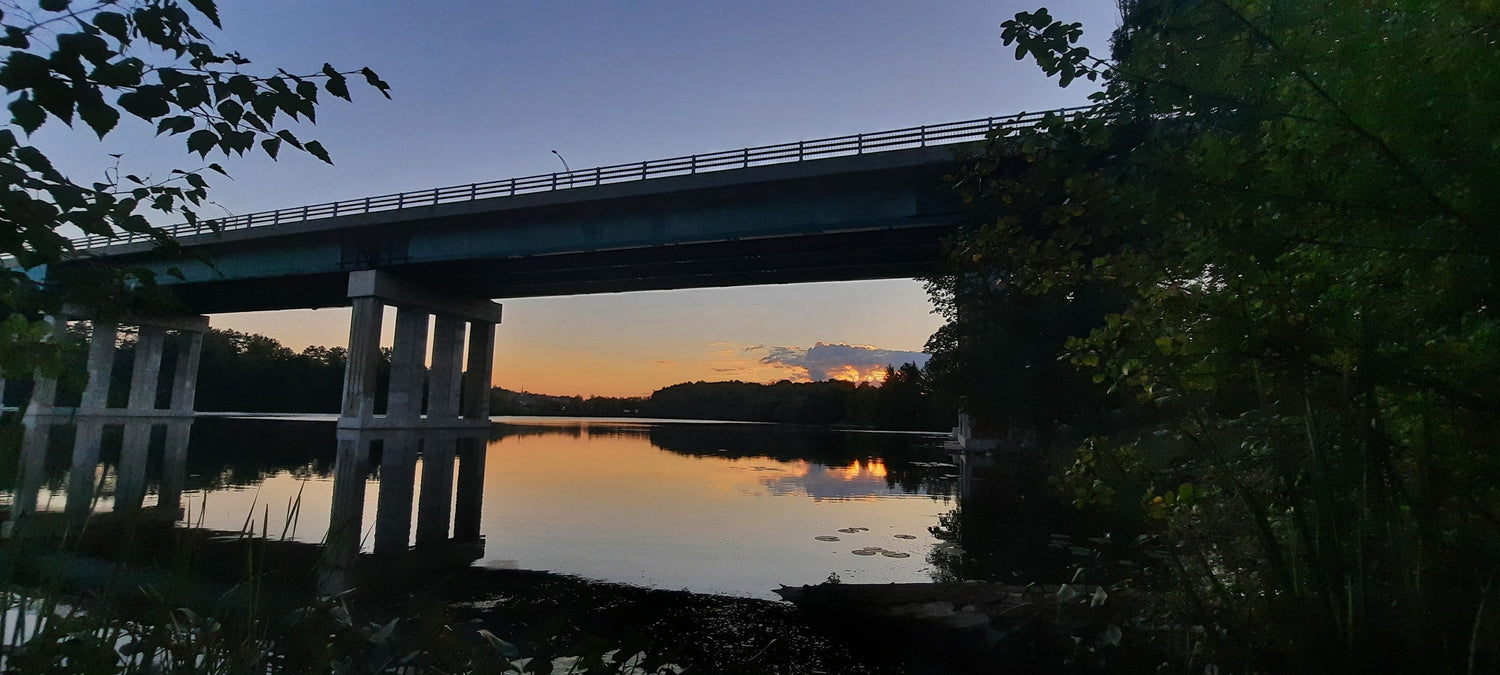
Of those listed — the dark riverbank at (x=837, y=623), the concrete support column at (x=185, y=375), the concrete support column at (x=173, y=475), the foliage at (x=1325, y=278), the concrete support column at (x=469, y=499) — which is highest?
the concrete support column at (x=185, y=375)

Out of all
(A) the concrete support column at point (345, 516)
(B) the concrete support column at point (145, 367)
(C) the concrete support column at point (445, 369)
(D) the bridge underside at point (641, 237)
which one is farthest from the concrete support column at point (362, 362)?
(B) the concrete support column at point (145, 367)

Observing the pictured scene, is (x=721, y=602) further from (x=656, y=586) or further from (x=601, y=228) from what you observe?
(x=601, y=228)

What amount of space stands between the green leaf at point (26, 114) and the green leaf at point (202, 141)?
0.40 m

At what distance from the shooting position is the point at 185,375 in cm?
6334

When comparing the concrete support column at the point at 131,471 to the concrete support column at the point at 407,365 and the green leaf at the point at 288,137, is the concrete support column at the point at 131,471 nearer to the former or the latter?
the green leaf at the point at 288,137

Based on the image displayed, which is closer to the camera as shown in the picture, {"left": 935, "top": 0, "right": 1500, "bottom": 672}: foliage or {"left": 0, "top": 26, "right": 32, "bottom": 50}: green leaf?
{"left": 0, "top": 26, "right": 32, "bottom": 50}: green leaf

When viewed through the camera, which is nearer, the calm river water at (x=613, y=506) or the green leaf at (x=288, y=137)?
the green leaf at (x=288, y=137)

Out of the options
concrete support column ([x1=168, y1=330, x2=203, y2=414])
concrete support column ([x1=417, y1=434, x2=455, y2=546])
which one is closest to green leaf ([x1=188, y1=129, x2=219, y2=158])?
concrete support column ([x1=417, y1=434, x2=455, y2=546])

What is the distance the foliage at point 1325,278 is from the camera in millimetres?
2518

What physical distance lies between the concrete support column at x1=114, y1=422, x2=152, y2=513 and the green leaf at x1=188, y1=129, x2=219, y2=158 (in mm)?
1627

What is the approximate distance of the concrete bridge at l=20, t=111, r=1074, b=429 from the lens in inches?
1217

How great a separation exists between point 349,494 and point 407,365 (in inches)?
1407

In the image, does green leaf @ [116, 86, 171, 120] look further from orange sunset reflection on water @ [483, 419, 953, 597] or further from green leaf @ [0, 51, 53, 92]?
orange sunset reflection on water @ [483, 419, 953, 597]

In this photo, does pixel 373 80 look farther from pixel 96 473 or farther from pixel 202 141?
pixel 96 473
